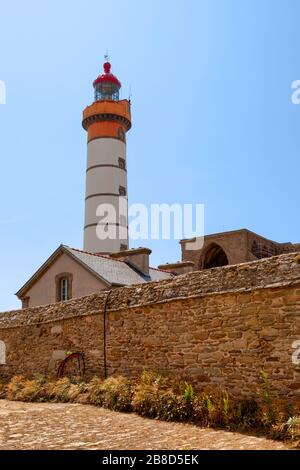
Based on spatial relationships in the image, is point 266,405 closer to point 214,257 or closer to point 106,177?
point 214,257

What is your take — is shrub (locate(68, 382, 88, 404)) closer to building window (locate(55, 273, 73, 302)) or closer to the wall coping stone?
the wall coping stone

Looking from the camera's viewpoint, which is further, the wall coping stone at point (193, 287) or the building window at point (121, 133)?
the building window at point (121, 133)

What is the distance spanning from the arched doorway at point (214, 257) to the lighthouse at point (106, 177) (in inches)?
373

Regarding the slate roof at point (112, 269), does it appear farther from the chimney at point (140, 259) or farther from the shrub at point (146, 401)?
the shrub at point (146, 401)

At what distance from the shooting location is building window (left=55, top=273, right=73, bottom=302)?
21312 mm

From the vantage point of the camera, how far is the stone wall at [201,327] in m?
8.88

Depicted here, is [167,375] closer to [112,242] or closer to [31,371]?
[31,371]

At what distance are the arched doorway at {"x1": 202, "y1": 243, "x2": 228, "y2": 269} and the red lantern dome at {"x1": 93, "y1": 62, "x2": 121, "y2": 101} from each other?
18350mm

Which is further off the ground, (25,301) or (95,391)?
(25,301)

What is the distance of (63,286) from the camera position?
21891mm

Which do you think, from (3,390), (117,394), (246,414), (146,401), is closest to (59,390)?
(117,394)

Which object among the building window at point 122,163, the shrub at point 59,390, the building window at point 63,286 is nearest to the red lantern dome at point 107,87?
the building window at point 122,163

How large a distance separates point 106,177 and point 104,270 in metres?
14.1

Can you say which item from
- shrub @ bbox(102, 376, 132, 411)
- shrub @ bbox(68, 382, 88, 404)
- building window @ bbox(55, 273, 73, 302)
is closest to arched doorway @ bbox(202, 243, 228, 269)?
building window @ bbox(55, 273, 73, 302)
